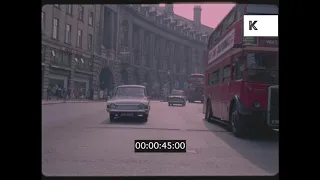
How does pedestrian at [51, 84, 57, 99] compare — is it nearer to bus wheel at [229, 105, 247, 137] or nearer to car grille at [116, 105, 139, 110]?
car grille at [116, 105, 139, 110]

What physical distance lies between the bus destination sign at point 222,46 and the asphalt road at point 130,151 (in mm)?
2241

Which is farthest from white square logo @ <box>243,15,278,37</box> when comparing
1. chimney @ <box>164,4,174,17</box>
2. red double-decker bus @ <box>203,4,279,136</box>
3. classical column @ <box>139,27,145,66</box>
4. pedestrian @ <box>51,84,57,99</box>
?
pedestrian @ <box>51,84,57,99</box>

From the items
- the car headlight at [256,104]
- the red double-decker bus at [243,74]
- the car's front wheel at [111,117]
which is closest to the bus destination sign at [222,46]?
the red double-decker bus at [243,74]

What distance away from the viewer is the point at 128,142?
4867 millimetres

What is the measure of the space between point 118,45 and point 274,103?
2.88m

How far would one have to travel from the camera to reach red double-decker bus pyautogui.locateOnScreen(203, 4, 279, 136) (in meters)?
5.04

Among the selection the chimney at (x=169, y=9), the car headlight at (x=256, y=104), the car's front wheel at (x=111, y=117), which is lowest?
the car's front wheel at (x=111, y=117)

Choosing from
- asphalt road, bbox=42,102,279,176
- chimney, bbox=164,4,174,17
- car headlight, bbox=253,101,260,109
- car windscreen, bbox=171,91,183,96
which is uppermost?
chimney, bbox=164,4,174,17

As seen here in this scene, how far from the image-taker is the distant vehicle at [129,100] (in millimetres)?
5844

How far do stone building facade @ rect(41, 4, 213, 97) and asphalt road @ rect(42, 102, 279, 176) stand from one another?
59 centimetres

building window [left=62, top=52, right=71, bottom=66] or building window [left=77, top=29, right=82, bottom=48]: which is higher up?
building window [left=77, top=29, right=82, bottom=48]

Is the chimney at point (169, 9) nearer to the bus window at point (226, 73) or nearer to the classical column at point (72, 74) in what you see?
the classical column at point (72, 74)

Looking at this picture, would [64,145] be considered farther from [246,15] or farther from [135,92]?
[246,15]
